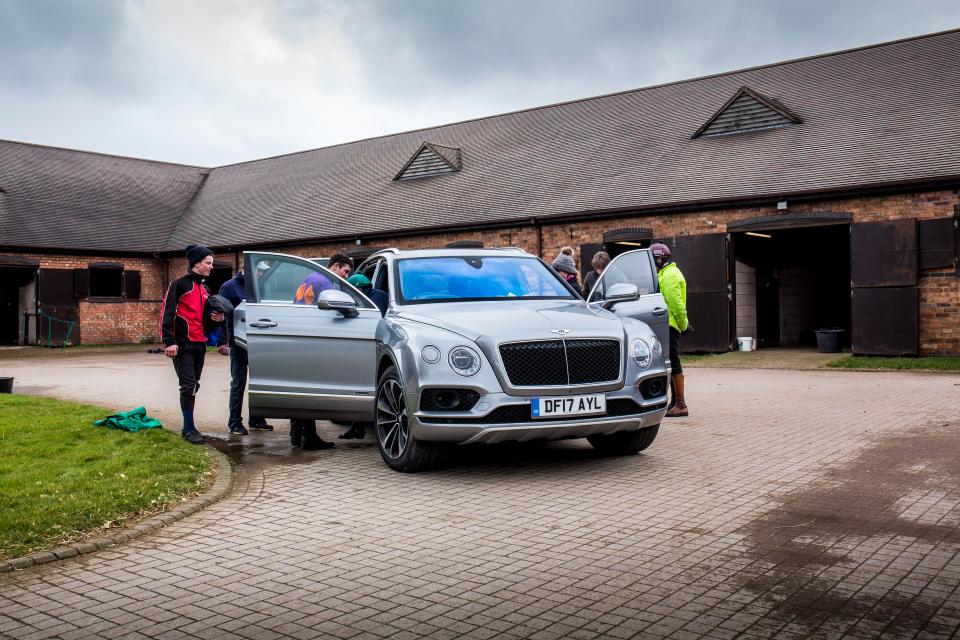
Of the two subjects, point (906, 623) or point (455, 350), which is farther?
point (455, 350)

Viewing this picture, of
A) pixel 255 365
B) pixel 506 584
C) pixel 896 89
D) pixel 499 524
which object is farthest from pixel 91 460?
pixel 896 89

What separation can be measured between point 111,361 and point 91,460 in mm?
17174

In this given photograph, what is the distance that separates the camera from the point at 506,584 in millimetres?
4422

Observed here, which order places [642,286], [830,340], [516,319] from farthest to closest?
[830,340] → [642,286] → [516,319]

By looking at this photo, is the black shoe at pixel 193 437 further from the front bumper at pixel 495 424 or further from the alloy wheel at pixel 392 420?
the front bumper at pixel 495 424

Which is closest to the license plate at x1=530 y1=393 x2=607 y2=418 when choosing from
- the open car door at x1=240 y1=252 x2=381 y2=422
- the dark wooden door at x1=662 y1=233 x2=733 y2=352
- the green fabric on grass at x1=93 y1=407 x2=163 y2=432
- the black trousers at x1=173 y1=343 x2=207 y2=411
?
the open car door at x1=240 y1=252 x2=381 y2=422

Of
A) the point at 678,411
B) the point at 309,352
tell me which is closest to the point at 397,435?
the point at 309,352

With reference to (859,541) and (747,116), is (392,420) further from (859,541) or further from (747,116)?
(747,116)

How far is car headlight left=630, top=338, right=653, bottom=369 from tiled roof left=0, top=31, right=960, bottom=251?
1358cm

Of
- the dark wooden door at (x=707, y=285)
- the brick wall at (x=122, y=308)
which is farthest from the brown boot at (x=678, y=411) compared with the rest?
the brick wall at (x=122, y=308)

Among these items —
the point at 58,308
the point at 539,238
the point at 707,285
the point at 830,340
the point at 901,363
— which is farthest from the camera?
the point at 58,308

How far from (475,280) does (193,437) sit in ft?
10.8

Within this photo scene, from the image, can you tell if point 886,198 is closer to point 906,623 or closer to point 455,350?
point 455,350

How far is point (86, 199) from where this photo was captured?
36188 mm
